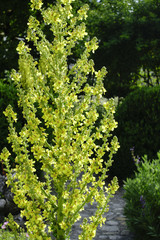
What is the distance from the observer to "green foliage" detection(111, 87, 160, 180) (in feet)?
21.3

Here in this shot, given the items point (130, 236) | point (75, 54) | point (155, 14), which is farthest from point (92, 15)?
point (130, 236)

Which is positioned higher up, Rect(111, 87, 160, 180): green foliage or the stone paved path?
Rect(111, 87, 160, 180): green foliage

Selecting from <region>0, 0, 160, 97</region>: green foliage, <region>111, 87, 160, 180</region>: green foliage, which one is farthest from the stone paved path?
<region>0, 0, 160, 97</region>: green foliage

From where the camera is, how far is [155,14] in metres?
12.7

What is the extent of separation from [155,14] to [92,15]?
9.94ft

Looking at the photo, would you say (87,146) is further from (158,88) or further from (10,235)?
(158,88)

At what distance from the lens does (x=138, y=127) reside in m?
6.54

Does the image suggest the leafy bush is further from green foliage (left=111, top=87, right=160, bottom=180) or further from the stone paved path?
green foliage (left=111, top=87, right=160, bottom=180)

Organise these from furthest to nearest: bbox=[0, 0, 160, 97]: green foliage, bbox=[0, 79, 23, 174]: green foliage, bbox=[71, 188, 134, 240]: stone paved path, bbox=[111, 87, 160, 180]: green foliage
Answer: bbox=[0, 0, 160, 97]: green foliage → bbox=[111, 87, 160, 180]: green foliage → bbox=[0, 79, 23, 174]: green foliage → bbox=[71, 188, 134, 240]: stone paved path

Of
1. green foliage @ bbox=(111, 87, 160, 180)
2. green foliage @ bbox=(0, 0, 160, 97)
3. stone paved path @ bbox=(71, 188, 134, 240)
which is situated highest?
green foliage @ bbox=(0, 0, 160, 97)

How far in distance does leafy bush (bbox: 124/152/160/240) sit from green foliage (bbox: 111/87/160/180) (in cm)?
209

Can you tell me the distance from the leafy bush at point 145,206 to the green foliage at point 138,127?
209 centimetres

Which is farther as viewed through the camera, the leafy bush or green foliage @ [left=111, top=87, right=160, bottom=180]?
green foliage @ [left=111, top=87, right=160, bottom=180]

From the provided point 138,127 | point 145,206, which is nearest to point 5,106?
point 138,127
